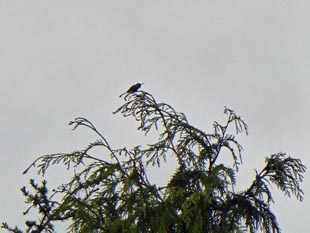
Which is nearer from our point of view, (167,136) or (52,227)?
(52,227)

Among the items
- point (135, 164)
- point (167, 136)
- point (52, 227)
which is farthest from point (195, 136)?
point (52, 227)

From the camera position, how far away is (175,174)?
278 inches

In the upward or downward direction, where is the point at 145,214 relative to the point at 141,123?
downward

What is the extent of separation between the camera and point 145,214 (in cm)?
650

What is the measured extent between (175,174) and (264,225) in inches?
39.7

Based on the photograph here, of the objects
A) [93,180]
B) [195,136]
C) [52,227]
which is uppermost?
[195,136]

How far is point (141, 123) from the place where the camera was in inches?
293

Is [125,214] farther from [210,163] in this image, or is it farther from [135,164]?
[210,163]

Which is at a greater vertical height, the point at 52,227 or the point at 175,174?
the point at 175,174

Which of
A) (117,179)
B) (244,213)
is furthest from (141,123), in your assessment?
(244,213)

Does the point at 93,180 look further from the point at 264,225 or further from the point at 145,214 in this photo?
the point at 264,225

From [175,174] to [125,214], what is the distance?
0.66 m

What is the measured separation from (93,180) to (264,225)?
174 cm

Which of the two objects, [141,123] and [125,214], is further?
[141,123]
